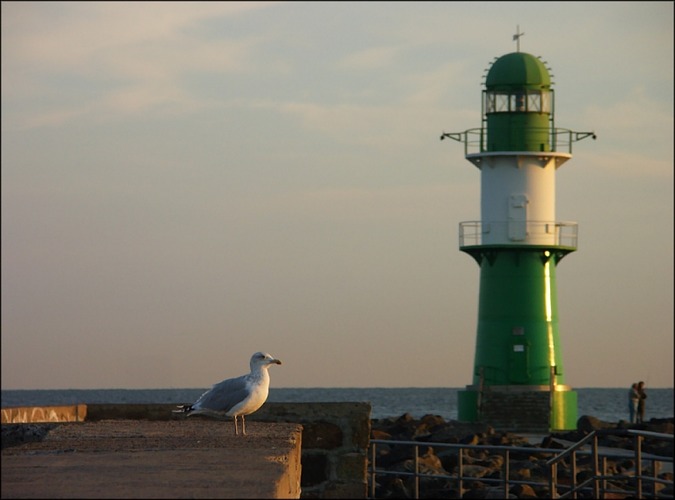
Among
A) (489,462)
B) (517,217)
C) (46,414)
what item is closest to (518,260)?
(517,217)

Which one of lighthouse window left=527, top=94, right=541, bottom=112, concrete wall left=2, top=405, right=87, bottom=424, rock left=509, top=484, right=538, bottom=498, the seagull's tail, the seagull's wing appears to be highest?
lighthouse window left=527, top=94, right=541, bottom=112

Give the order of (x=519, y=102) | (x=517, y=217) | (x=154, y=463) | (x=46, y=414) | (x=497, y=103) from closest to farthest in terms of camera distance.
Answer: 1. (x=154, y=463)
2. (x=46, y=414)
3. (x=517, y=217)
4. (x=519, y=102)
5. (x=497, y=103)

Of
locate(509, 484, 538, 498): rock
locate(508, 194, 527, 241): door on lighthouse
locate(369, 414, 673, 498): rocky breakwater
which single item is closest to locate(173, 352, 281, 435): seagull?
locate(369, 414, 673, 498): rocky breakwater

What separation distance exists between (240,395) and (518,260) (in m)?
23.2

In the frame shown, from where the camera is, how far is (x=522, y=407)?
99.3 ft

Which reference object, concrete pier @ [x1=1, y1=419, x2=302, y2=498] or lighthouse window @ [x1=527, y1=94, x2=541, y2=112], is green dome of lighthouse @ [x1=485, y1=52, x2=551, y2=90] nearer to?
lighthouse window @ [x1=527, y1=94, x2=541, y2=112]

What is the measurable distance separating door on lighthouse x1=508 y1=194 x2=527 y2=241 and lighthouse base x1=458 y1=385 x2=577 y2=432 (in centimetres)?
340

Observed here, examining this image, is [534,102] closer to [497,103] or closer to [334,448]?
[497,103]

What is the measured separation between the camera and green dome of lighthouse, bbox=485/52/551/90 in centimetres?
3181

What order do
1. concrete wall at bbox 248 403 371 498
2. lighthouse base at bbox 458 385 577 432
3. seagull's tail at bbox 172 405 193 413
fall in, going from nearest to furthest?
1. seagull's tail at bbox 172 405 193 413
2. concrete wall at bbox 248 403 371 498
3. lighthouse base at bbox 458 385 577 432

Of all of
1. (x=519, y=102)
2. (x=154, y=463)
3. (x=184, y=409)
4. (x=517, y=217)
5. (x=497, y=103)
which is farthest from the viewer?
(x=497, y=103)

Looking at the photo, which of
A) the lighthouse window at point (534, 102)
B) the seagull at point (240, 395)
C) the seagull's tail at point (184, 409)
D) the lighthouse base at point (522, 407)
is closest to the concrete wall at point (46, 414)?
the seagull's tail at point (184, 409)

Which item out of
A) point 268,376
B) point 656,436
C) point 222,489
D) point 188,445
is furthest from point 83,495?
point 656,436

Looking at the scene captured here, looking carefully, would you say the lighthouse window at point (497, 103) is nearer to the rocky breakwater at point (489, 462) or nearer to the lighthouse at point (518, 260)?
the lighthouse at point (518, 260)
